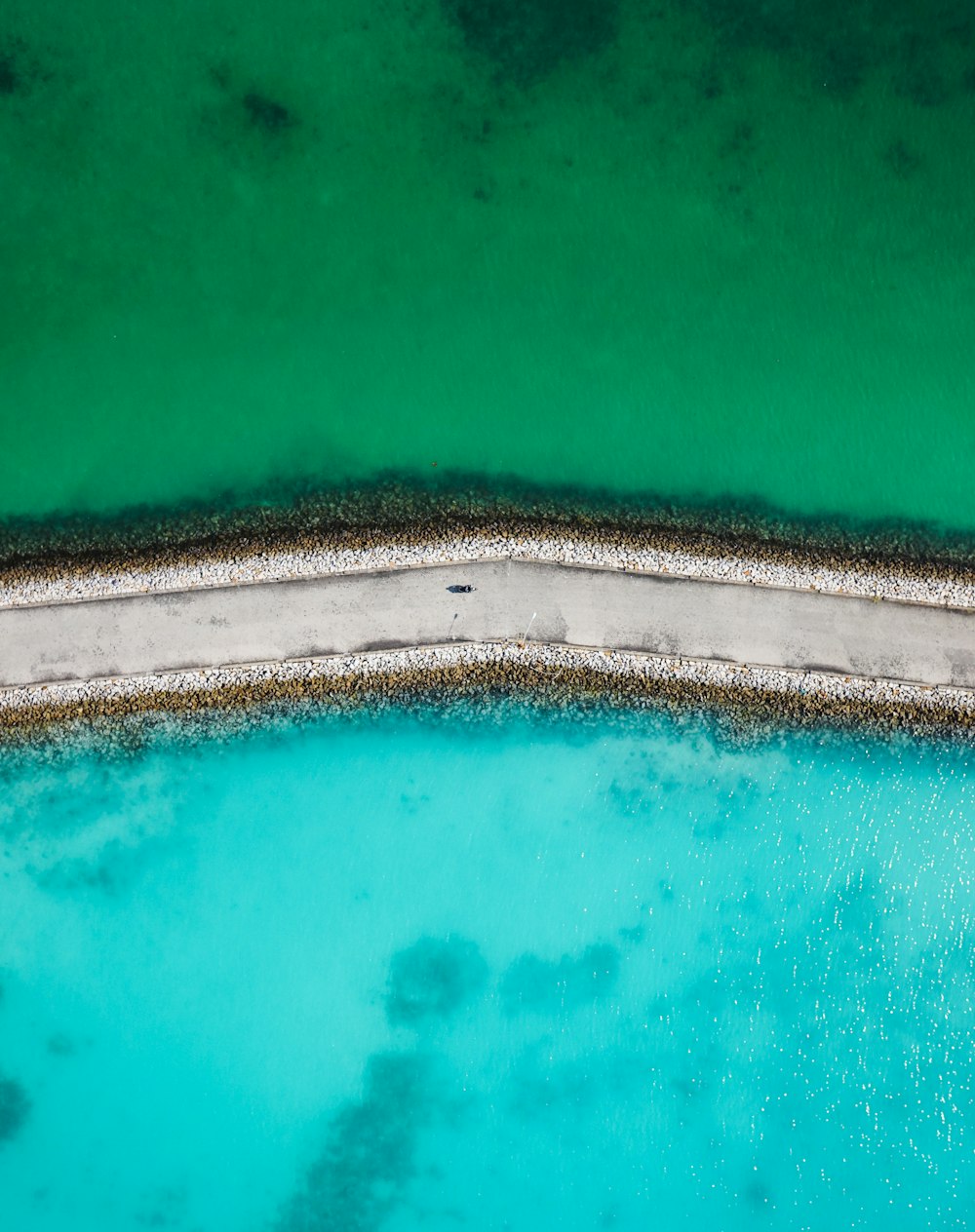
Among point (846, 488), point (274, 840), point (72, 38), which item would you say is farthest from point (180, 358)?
point (846, 488)

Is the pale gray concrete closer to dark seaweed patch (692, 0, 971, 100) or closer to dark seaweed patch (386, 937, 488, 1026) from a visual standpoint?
dark seaweed patch (386, 937, 488, 1026)

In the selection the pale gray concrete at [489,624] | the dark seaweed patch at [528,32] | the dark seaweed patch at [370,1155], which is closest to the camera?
the pale gray concrete at [489,624]

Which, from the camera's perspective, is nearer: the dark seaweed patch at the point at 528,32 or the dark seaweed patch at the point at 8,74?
the dark seaweed patch at the point at 8,74

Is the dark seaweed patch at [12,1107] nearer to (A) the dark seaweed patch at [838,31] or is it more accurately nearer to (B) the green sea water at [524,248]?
(B) the green sea water at [524,248]

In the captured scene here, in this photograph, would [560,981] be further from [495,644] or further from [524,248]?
[524,248]

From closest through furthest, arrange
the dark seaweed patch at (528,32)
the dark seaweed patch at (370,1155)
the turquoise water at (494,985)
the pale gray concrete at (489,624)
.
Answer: the pale gray concrete at (489,624)
the turquoise water at (494,985)
the dark seaweed patch at (370,1155)
the dark seaweed patch at (528,32)

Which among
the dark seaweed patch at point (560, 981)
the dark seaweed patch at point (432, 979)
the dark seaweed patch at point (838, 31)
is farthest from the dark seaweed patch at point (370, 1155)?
the dark seaweed patch at point (838, 31)

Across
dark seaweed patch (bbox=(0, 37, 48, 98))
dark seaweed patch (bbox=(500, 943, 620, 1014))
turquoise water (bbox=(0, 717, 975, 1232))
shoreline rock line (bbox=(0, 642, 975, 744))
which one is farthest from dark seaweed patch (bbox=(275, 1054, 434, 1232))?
dark seaweed patch (bbox=(0, 37, 48, 98))
